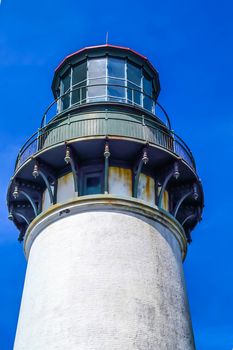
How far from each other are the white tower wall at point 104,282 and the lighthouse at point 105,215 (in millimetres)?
37

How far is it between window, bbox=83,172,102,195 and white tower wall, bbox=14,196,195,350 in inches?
35.2

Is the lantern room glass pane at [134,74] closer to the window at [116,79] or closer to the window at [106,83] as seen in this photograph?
the window at [106,83]

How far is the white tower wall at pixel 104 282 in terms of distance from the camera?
17469 mm

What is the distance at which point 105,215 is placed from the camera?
2016 centimetres

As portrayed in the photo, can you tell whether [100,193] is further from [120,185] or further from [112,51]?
[112,51]

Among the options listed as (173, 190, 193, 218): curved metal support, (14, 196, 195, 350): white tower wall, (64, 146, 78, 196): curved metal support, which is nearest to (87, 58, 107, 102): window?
(64, 146, 78, 196): curved metal support

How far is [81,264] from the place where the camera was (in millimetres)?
18906

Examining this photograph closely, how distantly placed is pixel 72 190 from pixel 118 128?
2969 mm

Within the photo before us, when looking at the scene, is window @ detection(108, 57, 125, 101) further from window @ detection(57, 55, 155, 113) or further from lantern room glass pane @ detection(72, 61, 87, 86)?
lantern room glass pane @ detection(72, 61, 87, 86)

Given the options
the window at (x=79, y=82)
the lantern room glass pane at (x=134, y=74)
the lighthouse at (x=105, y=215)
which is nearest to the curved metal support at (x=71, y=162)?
the lighthouse at (x=105, y=215)

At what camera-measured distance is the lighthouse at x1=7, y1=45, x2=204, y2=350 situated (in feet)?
58.6

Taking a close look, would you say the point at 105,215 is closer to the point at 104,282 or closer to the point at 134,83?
the point at 104,282

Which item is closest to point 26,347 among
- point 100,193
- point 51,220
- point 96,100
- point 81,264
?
point 81,264

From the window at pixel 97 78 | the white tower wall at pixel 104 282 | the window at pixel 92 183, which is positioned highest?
the window at pixel 97 78
